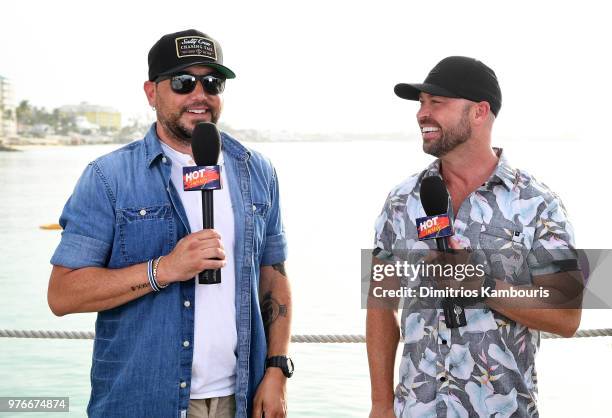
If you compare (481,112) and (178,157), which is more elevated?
(481,112)

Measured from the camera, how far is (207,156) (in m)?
2.81

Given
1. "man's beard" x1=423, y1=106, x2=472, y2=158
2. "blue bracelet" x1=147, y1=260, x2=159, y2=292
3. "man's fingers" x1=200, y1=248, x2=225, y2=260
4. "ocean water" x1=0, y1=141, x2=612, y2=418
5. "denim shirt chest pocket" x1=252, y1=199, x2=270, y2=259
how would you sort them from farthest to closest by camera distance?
"ocean water" x1=0, y1=141, x2=612, y2=418
"man's beard" x1=423, y1=106, x2=472, y2=158
"denim shirt chest pocket" x1=252, y1=199, x2=270, y2=259
"blue bracelet" x1=147, y1=260, x2=159, y2=292
"man's fingers" x1=200, y1=248, x2=225, y2=260

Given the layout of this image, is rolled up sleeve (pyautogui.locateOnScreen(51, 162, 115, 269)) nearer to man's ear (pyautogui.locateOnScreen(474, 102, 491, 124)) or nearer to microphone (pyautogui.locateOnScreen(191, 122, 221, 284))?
microphone (pyautogui.locateOnScreen(191, 122, 221, 284))

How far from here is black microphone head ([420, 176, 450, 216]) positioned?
9.30 feet

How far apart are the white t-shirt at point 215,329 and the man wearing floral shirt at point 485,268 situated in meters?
0.54

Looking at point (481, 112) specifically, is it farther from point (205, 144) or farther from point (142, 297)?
point (142, 297)

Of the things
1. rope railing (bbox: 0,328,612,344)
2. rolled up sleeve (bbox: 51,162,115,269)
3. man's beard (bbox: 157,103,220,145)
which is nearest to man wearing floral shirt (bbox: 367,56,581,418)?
man's beard (bbox: 157,103,220,145)

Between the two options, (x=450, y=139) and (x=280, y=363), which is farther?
(x=450, y=139)

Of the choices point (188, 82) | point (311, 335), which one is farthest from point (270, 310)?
point (311, 335)

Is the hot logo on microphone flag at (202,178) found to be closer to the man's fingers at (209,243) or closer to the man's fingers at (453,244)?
the man's fingers at (209,243)

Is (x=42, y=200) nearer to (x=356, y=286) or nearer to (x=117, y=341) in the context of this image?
(x=356, y=286)

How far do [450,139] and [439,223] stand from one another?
1.67 ft

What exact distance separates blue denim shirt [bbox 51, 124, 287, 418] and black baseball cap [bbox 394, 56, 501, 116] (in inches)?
31.7

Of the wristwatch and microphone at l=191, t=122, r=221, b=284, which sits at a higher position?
microphone at l=191, t=122, r=221, b=284
